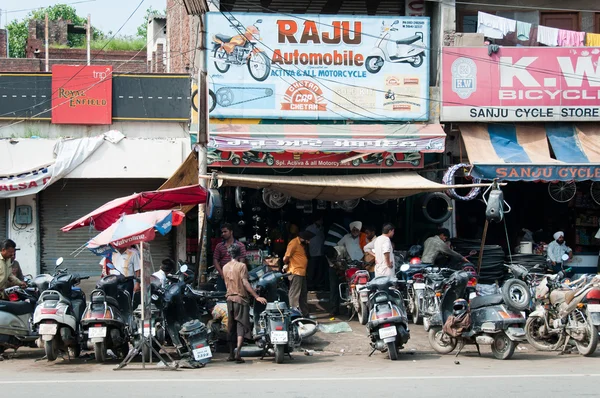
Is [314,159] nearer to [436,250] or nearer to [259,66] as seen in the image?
[259,66]

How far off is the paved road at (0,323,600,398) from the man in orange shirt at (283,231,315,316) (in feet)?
5.74

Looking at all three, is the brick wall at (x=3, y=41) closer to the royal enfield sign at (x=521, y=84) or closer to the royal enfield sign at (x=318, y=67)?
the royal enfield sign at (x=318, y=67)

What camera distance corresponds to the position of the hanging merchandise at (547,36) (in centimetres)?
1692

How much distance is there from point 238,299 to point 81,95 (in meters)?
8.30

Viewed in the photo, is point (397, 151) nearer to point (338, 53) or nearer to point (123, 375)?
point (338, 53)

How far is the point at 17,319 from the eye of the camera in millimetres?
11312

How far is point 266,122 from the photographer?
1582 cm

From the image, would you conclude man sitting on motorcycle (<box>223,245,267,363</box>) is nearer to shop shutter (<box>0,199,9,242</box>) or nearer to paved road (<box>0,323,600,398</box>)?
paved road (<box>0,323,600,398</box>)

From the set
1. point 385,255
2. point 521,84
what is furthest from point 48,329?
point 521,84

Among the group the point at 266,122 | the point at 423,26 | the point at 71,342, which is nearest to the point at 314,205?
the point at 266,122

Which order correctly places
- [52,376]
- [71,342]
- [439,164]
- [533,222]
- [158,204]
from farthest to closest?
1. [533,222]
2. [439,164]
3. [158,204]
4. [71,342]
5. [52,376]

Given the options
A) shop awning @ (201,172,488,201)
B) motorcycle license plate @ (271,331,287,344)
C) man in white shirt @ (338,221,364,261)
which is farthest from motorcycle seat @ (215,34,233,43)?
motorcycle license plate @ (271,331,287,344)

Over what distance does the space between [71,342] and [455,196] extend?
25.7 feet

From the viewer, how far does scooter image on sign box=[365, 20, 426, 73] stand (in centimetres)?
1600
